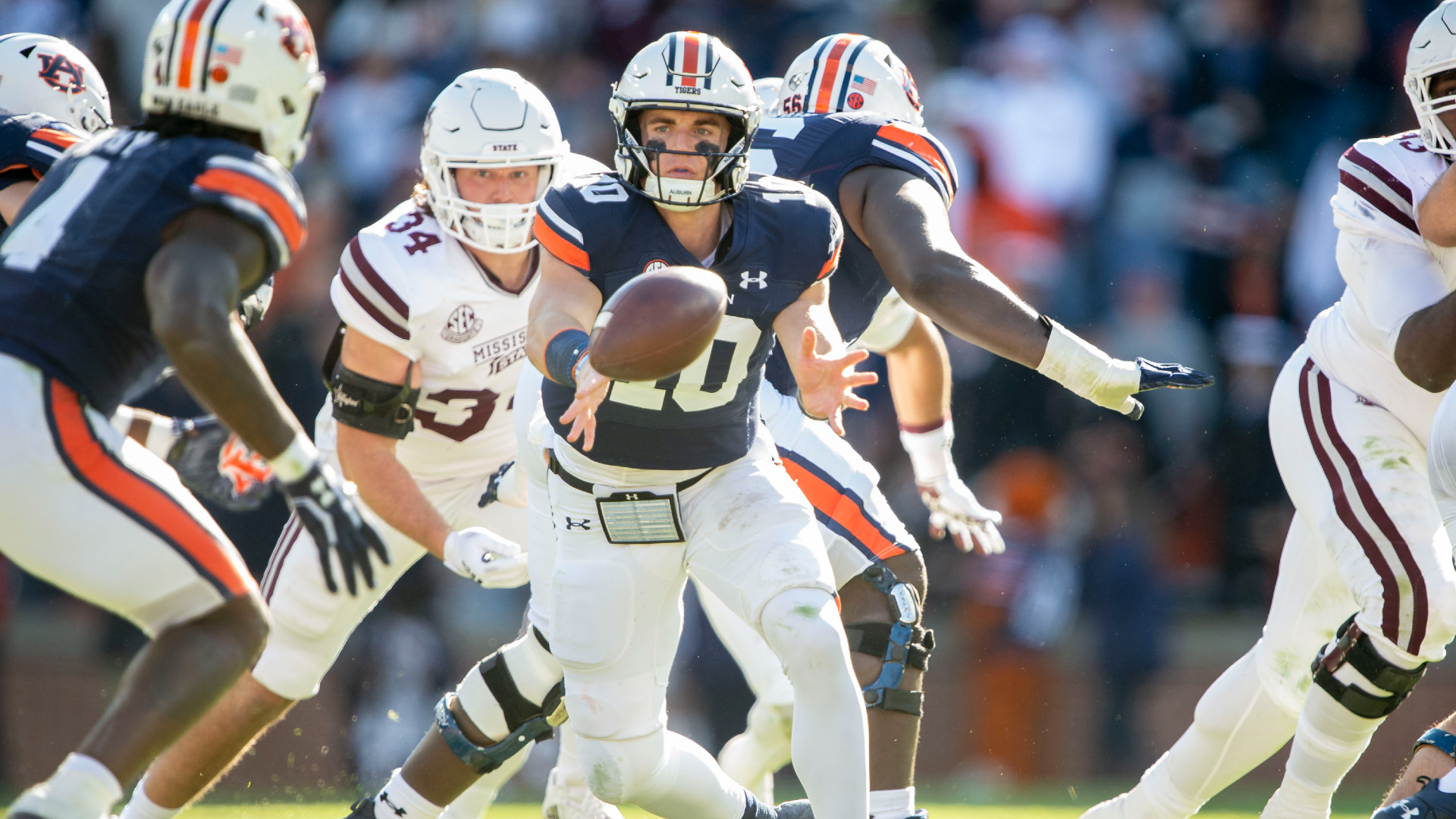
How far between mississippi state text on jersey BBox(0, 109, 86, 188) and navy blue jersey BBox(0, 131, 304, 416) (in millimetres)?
1256

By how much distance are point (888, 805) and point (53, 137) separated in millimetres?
2875

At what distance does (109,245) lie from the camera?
3.15 m

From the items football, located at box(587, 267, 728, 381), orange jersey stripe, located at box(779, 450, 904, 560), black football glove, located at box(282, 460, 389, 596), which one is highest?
football, located at box(587, 267, 728, 381)

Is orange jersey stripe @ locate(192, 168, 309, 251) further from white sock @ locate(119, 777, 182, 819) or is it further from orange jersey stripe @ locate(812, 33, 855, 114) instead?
orange jersey stripe @ locate(812, 33, 855, 114)

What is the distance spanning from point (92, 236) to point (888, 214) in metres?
1.90

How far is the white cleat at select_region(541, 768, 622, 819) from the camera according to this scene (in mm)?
4598

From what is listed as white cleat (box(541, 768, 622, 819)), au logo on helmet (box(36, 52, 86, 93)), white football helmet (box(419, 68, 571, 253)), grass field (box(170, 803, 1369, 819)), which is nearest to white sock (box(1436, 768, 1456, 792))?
white cleat (box(541, 768, 622, 819))

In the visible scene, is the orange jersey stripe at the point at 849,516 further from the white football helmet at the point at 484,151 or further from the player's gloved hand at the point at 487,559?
the white football helmet at the point at 484,151

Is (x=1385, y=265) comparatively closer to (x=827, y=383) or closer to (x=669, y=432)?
(x=827, y=383)

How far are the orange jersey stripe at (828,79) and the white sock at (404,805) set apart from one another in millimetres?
2289

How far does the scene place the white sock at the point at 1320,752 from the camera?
3877 mm

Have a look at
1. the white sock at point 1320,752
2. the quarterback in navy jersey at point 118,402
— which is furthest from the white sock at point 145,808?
the white sock at point 1320,752

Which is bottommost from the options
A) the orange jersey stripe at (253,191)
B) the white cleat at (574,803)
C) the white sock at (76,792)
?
the white cleat at (574,803)

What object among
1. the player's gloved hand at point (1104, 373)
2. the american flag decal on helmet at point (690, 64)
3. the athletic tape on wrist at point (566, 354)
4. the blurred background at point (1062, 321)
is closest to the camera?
the athletic tape on wrist at point (566, 354)
